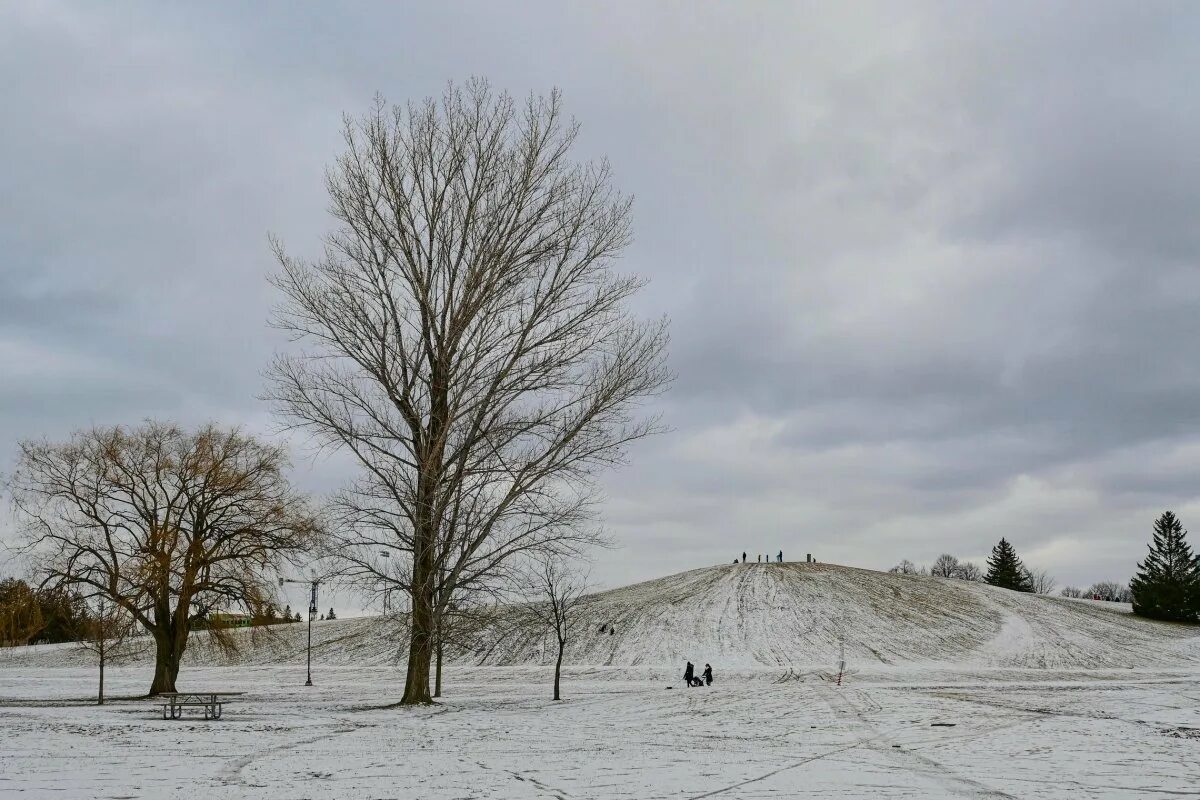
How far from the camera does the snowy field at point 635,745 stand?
1351cm

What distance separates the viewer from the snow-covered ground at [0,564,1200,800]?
14047 millimetres

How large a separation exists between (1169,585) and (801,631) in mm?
37611

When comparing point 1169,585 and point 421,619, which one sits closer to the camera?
point 421,619

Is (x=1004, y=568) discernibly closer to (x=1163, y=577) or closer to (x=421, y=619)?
(x=1163, y=577)

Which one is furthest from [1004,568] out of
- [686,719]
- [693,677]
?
[686,719]

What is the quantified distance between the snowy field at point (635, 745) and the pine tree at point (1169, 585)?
46701 millimetres

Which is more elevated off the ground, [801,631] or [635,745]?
[635,745]

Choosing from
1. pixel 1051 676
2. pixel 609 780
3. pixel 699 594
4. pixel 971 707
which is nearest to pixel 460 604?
pixel 609 780

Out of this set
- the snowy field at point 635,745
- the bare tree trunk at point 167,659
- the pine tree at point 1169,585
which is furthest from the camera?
the pine tree at point 1169,585

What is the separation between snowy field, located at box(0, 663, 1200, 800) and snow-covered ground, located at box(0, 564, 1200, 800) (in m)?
0.10

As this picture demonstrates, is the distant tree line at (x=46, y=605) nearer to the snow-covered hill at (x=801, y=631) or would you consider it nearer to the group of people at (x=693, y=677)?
the snow-covered hill at (x=801, y=631)

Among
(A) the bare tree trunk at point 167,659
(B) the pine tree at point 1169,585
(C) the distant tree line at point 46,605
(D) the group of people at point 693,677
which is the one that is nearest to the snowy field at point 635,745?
(A) the bare tree trunk at point 167,659

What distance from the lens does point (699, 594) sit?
6994cm

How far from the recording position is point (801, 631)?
60.8 m
